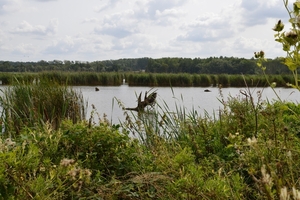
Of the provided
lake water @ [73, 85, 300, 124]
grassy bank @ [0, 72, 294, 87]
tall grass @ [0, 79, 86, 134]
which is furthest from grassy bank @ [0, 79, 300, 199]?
grassy bank @ [0, 72, 294, 87]

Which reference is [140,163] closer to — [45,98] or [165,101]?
[45,98]

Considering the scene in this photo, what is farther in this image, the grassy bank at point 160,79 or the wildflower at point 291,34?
the grassy bank at point 160,79

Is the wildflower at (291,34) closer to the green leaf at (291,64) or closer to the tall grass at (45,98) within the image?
the green leaf at (291,64)

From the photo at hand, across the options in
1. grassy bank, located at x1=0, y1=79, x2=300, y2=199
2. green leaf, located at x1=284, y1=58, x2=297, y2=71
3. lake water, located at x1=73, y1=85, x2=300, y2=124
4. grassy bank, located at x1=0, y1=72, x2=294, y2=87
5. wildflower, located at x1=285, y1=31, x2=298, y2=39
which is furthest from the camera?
grassy bank, located at x1=0, y1=72, x2=294, y2=87

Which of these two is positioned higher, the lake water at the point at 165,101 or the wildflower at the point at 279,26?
the wildflower at the point at 279,26

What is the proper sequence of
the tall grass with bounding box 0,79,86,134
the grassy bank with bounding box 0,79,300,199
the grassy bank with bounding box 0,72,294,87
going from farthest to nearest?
the grassy bank with bounding box 0,72,294,87
the tall grass with bounding box 0,79,86,134
the grassy bank with bounding box 0,79,300,199

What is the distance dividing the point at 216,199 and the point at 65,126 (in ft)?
4.83

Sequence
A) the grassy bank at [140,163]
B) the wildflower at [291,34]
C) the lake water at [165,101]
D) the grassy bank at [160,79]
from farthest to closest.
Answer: the grassy bank at [160,79]
the lake water at [165,101]
the grassy bank at [140,163]
the wildflower at [291,34]

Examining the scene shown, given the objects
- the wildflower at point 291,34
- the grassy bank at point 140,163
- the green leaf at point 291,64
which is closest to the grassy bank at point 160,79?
the grassy bank at point 140,163

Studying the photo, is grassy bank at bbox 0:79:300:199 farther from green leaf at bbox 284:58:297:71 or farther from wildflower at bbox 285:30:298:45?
wildflower at bbox 285:30:298:45

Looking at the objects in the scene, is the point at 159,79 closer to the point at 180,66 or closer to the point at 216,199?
the point at 180,66

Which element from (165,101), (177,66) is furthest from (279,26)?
(177,66)

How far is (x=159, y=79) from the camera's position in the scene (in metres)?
25.6

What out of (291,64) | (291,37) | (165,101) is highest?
(291,37)
